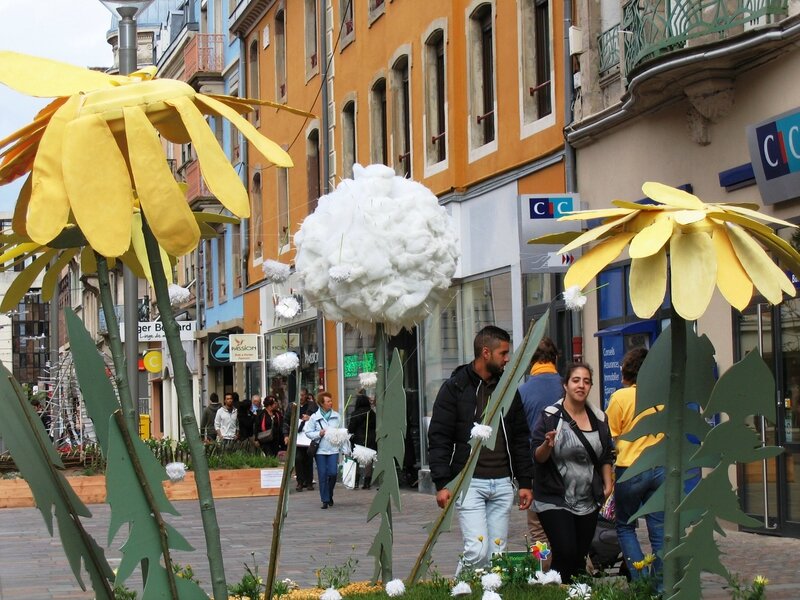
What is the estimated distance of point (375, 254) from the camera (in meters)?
6.21

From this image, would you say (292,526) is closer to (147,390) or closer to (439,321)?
(439,321)

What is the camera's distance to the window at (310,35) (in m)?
31.9

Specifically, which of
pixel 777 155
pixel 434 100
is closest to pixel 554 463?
pixel 777 155

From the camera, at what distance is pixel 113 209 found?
394 cm

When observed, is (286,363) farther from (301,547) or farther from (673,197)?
(301,547)

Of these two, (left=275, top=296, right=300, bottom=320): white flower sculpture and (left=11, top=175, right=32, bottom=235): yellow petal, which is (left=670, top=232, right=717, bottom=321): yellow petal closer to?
(left=275, top=296, right=300, bottom=320): white flower sculpture

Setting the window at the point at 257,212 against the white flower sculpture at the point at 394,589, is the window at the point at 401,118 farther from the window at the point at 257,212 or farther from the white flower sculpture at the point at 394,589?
the white flower sculpture at the point at 394,589

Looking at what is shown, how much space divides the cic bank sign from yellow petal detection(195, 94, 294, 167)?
392 inches

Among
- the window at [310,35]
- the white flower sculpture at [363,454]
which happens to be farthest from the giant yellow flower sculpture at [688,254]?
the window at [310,35]

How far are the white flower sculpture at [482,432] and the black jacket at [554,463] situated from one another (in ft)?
9.67

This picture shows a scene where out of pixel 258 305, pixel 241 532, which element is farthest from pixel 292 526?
pixel 258 305

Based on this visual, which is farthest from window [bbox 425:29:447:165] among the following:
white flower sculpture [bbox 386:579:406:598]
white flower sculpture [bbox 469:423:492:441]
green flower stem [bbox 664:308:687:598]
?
green flower stem [bbox 664:308:687:598]

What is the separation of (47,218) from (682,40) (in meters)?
11.5

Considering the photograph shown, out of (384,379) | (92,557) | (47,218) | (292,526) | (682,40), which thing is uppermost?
(682,40)
